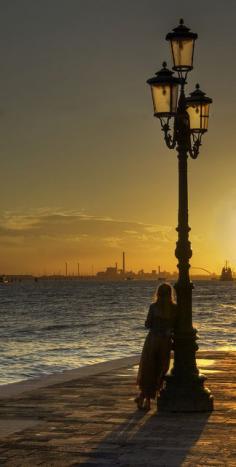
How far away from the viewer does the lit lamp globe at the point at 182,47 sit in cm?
1190

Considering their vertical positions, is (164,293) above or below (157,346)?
above

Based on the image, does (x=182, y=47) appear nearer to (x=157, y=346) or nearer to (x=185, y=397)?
(x=157, y=346)

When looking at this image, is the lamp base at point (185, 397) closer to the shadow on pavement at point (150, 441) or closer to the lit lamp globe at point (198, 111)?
the shadow on pavement at point (150, 441)

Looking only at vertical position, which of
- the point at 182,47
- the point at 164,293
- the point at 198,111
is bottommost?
the point at 164,293

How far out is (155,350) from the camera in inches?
492

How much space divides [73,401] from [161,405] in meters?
1.67

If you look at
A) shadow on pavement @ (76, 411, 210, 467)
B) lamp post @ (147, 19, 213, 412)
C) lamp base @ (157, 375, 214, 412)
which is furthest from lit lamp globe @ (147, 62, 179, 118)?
shadow on pavement @ (76, 411, 210, 467)

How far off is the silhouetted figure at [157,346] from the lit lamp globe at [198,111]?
7.91 ft

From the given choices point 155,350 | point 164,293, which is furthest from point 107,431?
point 164,293

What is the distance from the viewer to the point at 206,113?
12945mm

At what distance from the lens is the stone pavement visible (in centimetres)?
884

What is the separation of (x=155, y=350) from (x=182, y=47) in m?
4.28

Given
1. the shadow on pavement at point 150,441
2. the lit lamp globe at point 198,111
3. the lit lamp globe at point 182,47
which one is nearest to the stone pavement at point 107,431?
the shadow on pavement at point 150,441

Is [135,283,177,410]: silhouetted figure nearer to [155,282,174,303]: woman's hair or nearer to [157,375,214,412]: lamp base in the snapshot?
[155,282,174,303]: woman's hair
